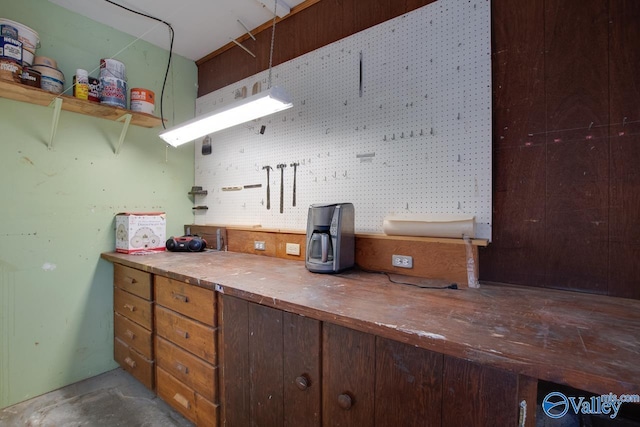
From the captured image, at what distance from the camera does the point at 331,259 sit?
4.90 ft

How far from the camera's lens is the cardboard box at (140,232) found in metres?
2.09

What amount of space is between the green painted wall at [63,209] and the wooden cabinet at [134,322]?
0.13 metres

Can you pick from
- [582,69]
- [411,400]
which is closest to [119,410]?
[411,400]

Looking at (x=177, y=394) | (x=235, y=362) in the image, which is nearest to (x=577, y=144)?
(x=235, y=362)

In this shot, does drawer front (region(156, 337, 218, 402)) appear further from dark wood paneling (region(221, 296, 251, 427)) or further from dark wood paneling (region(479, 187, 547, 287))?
dark wood paneling (region(479, 187, 547, 287))

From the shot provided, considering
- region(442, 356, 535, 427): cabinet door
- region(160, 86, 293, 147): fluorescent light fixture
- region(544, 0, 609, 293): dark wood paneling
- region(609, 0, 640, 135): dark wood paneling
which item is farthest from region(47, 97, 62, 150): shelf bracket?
region(609, 0, 640, 135): dark wood paneling

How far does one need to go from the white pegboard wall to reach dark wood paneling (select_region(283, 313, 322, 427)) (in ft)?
2.64

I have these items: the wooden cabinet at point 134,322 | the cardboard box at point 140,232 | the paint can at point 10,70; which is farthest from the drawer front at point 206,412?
the paint can at point 10,70

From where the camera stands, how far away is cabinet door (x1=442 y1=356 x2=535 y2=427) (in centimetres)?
70

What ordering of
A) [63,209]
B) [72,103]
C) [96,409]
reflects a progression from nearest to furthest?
[96,409]
[72,103]
[63,209]

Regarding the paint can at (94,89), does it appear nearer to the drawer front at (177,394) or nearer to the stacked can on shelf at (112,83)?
the stacked can on shelf at (112,83)

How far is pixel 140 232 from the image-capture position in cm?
214

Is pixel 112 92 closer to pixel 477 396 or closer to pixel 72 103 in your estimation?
pixel 72 103

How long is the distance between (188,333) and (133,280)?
718mm
